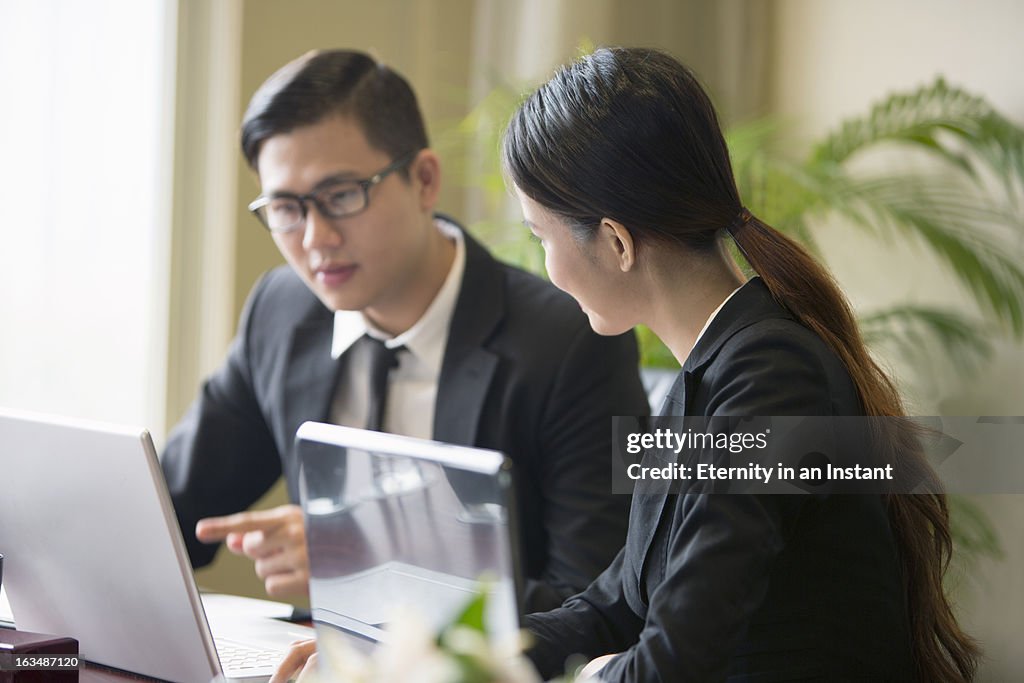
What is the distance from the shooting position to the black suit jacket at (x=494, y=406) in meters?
1.63

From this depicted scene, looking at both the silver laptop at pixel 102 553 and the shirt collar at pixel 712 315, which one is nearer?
the silver laptop at pixel 102 553

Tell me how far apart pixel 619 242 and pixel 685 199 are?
80 mm

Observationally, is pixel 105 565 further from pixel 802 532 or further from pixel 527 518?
pixel 527 518

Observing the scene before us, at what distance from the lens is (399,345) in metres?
1.82

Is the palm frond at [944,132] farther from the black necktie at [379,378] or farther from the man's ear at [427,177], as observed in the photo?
the black necktie at [379,378]

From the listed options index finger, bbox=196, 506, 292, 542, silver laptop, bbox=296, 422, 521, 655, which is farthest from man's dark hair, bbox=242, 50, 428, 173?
silver laptop, bbox=296, 422, 521, 655

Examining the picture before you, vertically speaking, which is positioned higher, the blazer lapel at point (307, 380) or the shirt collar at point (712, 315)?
the blazer lapel at point (307, 380)

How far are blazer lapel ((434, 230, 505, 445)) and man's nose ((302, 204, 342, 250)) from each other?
234mm

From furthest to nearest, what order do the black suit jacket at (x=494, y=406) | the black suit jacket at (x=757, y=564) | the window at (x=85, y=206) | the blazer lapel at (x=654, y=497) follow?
the window at (x=85, y=206) → the black suit jacket at (x=494, y=406) → the blazer lapel at (x=654, y=497) → the black suit jacket at (x=757, y=564)

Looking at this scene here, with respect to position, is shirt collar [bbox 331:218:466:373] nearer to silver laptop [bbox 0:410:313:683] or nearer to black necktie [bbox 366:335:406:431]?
black necktie [bbox 366:335:406:431]

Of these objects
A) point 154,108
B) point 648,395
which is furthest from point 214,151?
point 648,395

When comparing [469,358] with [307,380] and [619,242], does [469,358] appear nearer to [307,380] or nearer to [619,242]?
[307,380]

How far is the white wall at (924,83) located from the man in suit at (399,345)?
98cm

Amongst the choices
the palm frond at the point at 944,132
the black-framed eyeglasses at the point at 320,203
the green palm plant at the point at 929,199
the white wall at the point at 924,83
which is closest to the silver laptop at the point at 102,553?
the black-framed eyeglasses at the point at 320,203
